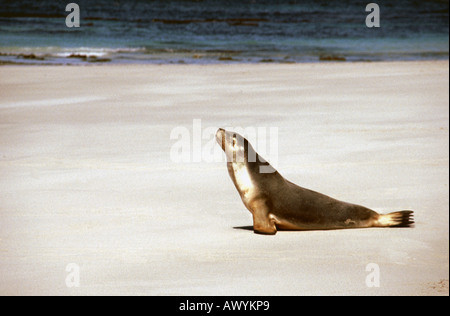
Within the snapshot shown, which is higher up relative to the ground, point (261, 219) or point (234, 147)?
point (234, 147)

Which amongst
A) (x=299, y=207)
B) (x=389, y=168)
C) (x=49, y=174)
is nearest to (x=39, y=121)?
(x=49, y=174)

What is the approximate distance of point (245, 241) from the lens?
16.1 feet

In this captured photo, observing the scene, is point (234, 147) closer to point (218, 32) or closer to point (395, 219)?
point (395, 219)

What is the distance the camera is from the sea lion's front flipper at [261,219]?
5059mm

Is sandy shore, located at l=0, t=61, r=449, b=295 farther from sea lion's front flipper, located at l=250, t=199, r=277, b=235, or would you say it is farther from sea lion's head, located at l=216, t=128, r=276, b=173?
sea lion's head, located at l=216, t=128, r=276, b=173

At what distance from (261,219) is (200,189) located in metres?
1.54

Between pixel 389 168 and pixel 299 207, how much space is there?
2454 millimetres

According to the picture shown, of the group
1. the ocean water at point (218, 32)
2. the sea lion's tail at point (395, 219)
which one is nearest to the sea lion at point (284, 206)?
the sea lion's tail at point (395, 219)

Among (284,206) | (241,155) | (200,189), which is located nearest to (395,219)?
(284,206)

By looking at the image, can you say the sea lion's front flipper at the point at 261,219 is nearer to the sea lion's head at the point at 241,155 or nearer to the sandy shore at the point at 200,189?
the sandy shore at the point at 200,189

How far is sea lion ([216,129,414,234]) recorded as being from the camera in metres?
5.11

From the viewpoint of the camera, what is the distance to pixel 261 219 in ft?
16.7

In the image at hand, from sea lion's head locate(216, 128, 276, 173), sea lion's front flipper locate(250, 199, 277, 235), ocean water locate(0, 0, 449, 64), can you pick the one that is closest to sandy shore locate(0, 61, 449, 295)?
sea lion's front flipper locate(250, 199, 277, 235)

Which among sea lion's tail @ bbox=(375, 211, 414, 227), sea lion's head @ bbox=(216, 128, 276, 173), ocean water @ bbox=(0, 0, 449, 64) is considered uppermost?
ocean water @ bbox=(0, 0, 449, 64)
